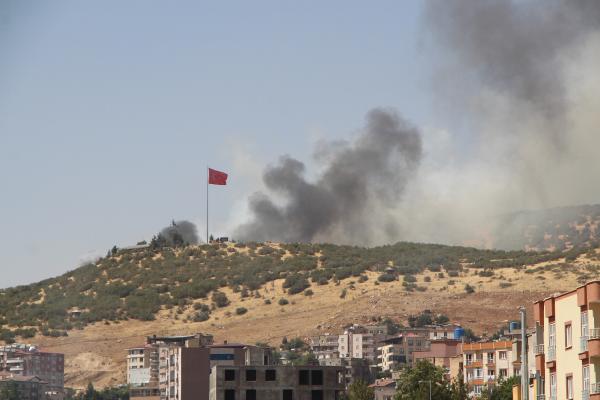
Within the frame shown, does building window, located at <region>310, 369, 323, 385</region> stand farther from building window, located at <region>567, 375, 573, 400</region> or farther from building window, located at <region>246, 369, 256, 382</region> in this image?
building window, located at <region>567, 375, 573, 400</region>

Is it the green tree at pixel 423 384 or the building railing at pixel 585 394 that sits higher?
the green tree at pixel 423 384

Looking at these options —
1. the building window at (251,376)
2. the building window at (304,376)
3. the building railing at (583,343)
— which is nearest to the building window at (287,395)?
the building window at (304,376)

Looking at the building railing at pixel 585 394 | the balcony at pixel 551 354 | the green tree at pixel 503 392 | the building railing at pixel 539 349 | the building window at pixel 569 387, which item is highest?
the green tree at pixel 503 392

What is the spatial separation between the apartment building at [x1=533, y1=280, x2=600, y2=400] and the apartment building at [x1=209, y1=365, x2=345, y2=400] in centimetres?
9736

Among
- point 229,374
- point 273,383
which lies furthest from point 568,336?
point 229,374

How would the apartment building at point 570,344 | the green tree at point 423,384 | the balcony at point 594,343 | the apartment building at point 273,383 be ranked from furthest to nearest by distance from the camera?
Answer: the apartment building at point 273,383, the green tree at point 423,384, the apartment building at point 570,344, the balcony at point 594,343

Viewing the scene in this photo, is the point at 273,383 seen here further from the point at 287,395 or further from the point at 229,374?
the point at 229,374

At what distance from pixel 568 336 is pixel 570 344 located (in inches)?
22.5

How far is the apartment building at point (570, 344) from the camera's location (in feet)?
221

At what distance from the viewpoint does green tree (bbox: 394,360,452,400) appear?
162125 mm

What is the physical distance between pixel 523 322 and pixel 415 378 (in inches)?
3950

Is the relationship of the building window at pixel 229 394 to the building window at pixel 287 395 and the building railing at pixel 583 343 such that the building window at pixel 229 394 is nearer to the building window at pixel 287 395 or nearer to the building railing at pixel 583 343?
the building window at pixel 287 395

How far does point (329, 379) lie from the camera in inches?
6890

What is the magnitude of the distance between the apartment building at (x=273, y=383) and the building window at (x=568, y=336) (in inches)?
4029
